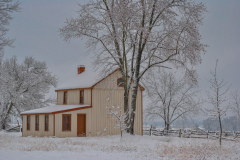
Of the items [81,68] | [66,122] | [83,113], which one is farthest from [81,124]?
[81,68]

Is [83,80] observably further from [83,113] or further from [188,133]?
[188,133]

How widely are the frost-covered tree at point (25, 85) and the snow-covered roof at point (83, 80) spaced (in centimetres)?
911

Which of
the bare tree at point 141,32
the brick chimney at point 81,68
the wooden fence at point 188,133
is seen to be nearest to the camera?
the bare tree at point 141,32

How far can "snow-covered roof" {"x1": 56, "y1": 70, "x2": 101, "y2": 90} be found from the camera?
1011 inches

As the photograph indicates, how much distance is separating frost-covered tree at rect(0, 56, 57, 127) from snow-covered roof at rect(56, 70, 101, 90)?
29.9 ft

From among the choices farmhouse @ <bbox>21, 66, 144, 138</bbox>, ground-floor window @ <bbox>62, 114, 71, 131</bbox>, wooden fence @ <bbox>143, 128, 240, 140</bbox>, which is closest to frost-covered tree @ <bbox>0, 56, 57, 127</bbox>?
farmhouse @ <bbox>21, 66, 144, 138</bbox>

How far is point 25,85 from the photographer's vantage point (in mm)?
36281

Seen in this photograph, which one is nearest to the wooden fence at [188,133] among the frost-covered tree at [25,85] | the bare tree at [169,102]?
the bare tree at [169,102]

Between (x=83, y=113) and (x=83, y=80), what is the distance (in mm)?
4333

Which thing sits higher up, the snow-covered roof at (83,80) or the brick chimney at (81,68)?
the brick chimney at (81,68)

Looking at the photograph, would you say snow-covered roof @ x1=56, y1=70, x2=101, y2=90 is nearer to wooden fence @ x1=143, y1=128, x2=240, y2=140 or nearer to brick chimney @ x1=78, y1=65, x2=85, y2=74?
brick chimney @ x1=78, y1=65, x2=85, y2=74

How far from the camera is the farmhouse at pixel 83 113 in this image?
24203 mm

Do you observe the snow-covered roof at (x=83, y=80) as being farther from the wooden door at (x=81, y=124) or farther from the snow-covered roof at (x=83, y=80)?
the wooden door at (x=81, y=124)

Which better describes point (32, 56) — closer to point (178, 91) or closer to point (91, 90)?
point (91, 90)
